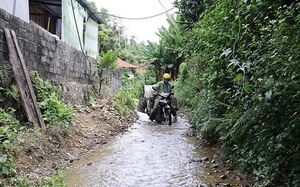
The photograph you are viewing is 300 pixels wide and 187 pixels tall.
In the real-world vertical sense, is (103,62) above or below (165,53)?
below

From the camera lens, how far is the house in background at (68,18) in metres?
8.12

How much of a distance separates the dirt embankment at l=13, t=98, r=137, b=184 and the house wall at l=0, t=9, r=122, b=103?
0.75m

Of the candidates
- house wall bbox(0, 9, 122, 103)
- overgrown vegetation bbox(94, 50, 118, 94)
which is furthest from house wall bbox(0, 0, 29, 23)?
overgrown vegetation bbox(94, 50, 118, 94)

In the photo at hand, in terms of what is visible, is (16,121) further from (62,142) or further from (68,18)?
(68,18)

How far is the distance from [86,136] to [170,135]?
2041 mm

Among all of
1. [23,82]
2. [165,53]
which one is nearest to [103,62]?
[23,82]

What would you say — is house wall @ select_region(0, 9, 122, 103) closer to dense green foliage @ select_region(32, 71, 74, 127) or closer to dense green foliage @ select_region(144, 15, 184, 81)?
dense green foliage @ select_region(32, 71, 74, 127)

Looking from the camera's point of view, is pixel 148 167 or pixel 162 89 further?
pixel 162 89

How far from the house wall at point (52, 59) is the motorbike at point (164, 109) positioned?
7.75 ft

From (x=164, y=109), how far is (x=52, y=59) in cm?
375

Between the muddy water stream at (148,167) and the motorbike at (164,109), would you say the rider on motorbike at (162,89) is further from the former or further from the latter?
the muddy water stream at (148,167)

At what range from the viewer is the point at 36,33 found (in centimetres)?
553

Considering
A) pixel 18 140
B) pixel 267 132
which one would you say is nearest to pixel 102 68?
pixel 18 140

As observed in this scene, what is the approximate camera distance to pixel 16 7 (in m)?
5.89
